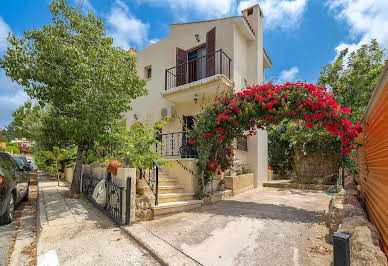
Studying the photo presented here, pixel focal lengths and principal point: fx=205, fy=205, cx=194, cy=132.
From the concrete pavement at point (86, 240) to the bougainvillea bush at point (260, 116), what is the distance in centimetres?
321

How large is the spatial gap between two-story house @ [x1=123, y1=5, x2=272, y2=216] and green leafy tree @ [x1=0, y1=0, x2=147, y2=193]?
9.11 feet

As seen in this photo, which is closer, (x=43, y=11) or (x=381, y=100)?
(x=381, y=100)

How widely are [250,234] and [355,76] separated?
11151mm

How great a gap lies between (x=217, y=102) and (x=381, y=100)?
13.4ft

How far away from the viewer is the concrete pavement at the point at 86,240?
2975 mm

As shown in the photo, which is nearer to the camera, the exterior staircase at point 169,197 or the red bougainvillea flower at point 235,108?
the exterior staircase at point 169,197

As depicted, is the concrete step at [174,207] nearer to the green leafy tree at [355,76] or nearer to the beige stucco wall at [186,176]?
the beige stucco wall at [186,176]

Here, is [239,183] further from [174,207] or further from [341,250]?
[341,250]

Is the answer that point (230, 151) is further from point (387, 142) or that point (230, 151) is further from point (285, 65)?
point (285, 65)

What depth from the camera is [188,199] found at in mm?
6172

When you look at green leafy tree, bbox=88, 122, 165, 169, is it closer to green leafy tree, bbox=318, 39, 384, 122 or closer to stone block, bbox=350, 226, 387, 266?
stone block, bbox=350, 226, 387, 266

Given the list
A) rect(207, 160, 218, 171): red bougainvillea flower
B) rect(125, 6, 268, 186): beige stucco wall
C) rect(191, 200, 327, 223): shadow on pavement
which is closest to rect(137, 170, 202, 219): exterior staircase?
rect(191, 200, 327, 223): shadow on pavement

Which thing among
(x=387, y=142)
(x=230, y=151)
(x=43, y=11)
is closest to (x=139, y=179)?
(x=230, y=151)

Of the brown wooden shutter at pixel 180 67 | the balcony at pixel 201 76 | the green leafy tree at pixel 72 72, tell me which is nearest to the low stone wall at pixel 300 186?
the balcony at pixel 201 76
